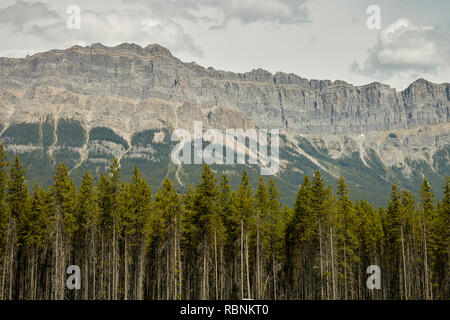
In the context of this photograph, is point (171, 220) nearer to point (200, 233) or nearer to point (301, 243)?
point (200, 233)

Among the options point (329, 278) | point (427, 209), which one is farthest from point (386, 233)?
point (329, 278)

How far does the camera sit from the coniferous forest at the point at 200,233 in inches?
1997

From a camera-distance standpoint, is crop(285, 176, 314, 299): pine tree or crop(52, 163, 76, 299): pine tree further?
crop(285, 176, 314, 299): pine tree

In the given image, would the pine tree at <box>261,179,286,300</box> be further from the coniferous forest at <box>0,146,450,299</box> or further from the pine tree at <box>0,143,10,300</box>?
the pine tree at <box>0,143,10,300</box>

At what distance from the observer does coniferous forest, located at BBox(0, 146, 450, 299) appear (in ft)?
166

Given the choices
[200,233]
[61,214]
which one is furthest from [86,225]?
[200,233]

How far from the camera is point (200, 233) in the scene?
5469cm

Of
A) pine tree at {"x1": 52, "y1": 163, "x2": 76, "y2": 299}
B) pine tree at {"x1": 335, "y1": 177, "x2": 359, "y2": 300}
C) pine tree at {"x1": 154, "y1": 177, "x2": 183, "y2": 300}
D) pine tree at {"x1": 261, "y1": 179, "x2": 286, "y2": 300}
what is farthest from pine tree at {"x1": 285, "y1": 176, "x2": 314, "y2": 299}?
pine tree at {"x1": 52, "y1": 163, "x2": 76, "y2": 299}
